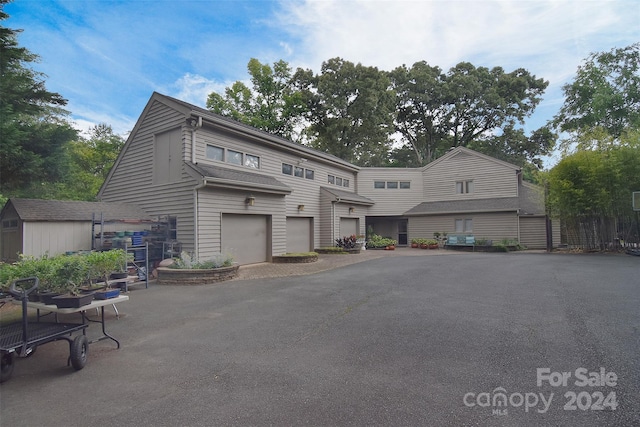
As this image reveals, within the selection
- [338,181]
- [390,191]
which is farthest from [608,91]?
[338,181]

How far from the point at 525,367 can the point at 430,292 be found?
382 cm

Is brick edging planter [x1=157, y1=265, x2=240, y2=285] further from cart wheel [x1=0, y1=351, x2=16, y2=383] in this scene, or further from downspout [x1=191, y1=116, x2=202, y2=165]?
cart wheel [x1=0, y1=351, x2=16, y2=383]

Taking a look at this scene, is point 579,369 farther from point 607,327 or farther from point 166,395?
point 166,395

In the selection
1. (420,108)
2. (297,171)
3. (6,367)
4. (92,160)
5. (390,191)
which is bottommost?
(6,367)

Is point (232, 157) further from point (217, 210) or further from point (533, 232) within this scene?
point (533, 232)

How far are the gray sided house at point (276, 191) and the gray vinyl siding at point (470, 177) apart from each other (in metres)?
0.07

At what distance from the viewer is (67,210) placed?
9625mm

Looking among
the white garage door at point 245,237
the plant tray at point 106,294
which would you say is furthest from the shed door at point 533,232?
A: the plant tray at point 106,294

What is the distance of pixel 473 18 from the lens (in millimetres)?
9828

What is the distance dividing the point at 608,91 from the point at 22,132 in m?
37.2

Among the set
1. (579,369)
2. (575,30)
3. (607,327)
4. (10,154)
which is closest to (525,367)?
(579,369)

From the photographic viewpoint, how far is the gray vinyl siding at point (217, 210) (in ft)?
34.3

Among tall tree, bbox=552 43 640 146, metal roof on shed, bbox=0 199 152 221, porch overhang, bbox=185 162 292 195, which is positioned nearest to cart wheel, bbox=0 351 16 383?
metal roof on shed, bbox=0 199 152 221

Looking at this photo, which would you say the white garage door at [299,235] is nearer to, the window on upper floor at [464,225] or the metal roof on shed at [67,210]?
the metal roof on shed at [67,210]
